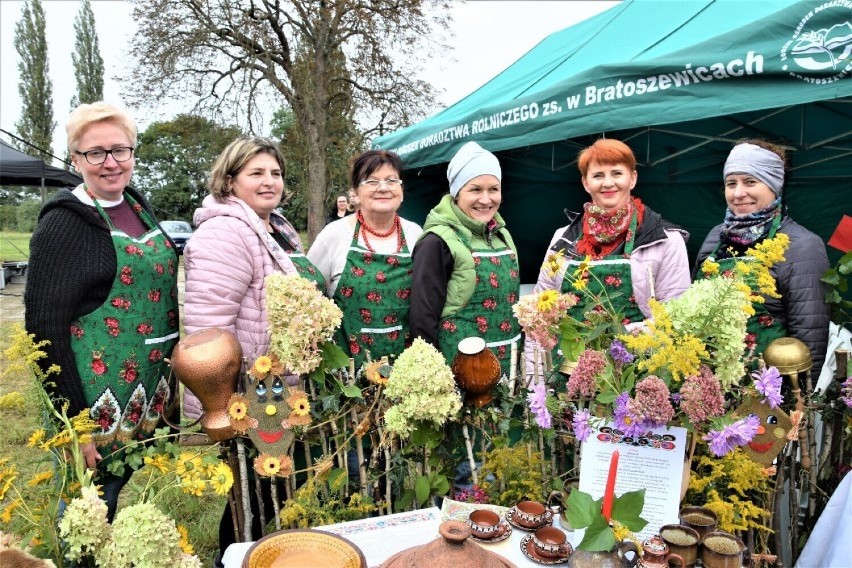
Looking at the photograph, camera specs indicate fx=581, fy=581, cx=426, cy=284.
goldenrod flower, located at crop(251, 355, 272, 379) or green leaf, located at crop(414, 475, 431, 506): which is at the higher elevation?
goldenrod flower, located at crop(251, 355, 272, 379)

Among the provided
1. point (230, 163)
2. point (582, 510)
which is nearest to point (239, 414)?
point (582, 510)

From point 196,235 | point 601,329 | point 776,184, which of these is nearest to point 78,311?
point 196,235

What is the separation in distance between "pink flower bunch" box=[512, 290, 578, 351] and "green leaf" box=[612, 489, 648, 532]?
428 millimetres

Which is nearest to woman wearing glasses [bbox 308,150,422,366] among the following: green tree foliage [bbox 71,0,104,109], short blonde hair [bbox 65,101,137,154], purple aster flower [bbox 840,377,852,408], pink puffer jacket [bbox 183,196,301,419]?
pink puffer jacket [bbox 183,196,301,419]

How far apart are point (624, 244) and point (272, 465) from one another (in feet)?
4.77

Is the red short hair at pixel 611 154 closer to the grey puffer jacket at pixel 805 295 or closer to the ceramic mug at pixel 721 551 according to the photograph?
the grey puffer jacket at pixel 805 295

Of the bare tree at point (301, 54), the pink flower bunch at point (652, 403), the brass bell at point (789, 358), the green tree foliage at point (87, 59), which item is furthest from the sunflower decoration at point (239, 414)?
the green tree foliage at point (87, 59)

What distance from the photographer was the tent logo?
207 centimetres

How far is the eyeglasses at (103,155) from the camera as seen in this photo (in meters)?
1.86

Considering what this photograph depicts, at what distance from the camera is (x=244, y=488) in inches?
71.7

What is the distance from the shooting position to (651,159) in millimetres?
5051

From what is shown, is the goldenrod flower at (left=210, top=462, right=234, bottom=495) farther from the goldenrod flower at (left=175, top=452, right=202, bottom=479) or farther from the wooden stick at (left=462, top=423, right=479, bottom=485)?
the wooden stick at (left=462, top=423, right=479, bottom=485)

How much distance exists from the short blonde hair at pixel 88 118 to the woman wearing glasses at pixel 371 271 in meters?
0.92

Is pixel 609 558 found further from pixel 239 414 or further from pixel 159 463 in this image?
pixel 159 463
